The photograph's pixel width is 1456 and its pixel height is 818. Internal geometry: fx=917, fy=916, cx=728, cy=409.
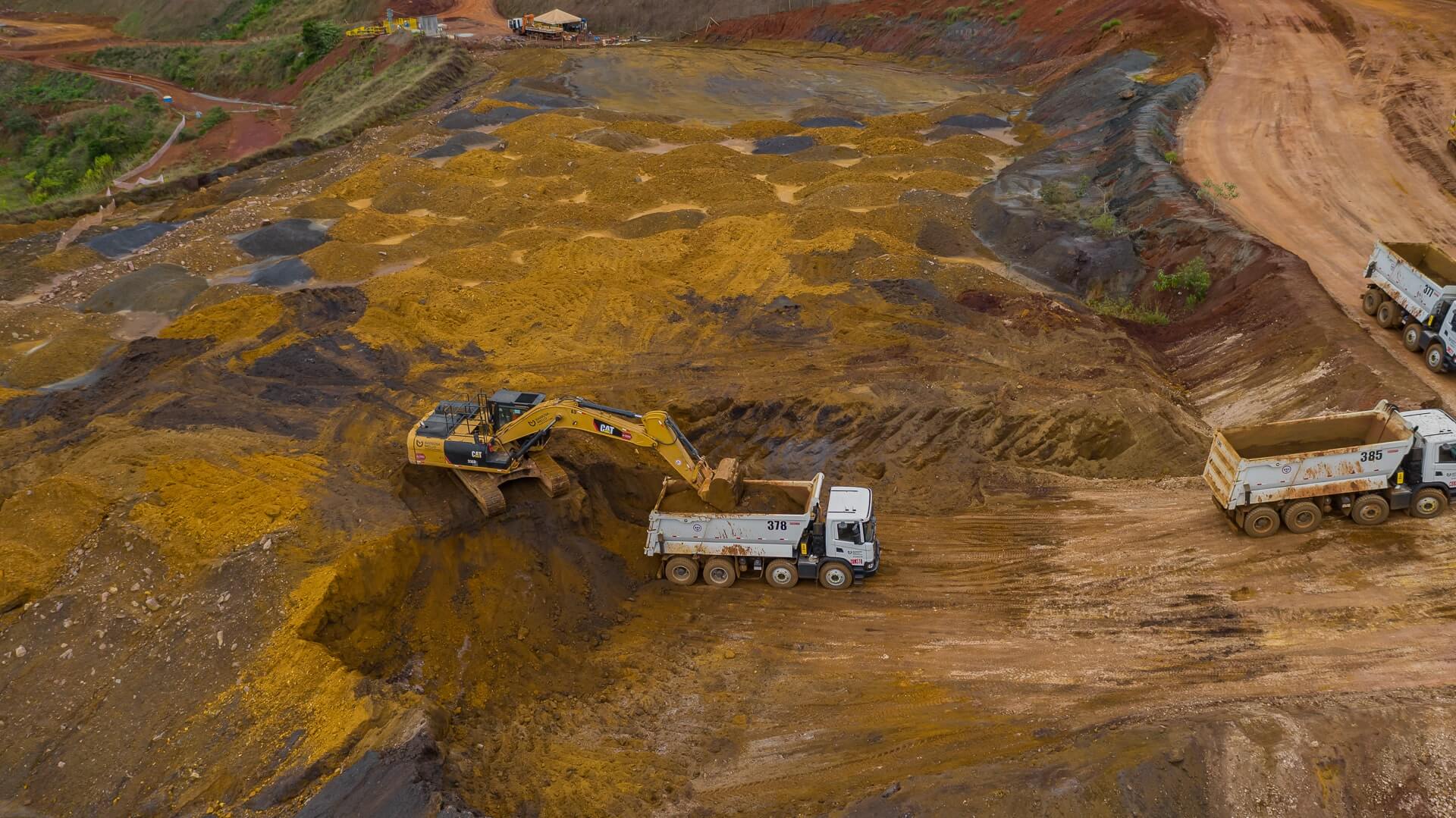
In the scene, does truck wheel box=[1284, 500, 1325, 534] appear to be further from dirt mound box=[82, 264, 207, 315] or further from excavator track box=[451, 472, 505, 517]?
dirt mound box=[82, 264, 207, 315]

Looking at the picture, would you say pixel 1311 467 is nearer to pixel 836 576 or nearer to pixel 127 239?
pixel 836 576

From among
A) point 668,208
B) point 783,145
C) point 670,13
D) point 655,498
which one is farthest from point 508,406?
point 670,13

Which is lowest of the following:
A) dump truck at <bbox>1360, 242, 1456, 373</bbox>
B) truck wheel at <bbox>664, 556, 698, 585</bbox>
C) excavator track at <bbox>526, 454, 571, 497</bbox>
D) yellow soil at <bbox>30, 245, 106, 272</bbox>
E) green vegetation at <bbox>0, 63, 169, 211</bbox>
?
green vegetation at <bbox>0, 63, 169, 211</bbox>

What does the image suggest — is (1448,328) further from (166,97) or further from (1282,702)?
(166,97)

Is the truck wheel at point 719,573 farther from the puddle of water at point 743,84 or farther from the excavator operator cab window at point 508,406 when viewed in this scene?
the puddle of water at point 743,84

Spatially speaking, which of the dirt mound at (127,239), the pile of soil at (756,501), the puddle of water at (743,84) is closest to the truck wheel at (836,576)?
the pile of soil at (756,501)

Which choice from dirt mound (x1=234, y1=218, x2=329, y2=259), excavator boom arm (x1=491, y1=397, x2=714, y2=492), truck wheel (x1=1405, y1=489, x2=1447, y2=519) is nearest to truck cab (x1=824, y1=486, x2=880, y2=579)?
excavator boom arm (x1=491, y1=397, x2=714, y2=492)
